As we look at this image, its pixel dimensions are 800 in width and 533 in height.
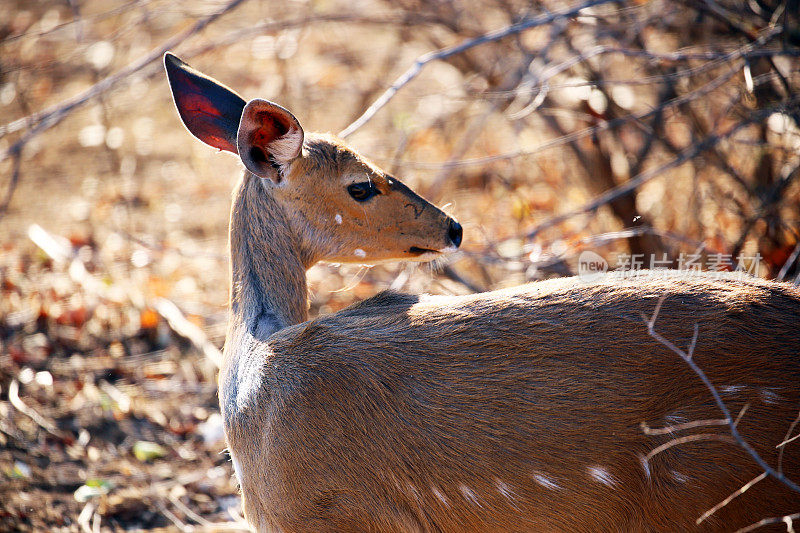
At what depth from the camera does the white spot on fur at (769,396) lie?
240 cm

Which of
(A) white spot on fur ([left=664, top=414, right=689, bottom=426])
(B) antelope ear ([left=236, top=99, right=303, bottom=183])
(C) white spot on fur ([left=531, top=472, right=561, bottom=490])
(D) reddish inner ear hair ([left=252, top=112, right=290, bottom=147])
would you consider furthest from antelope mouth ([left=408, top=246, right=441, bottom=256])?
(A) white spot on fur ([left=664, top=414, right=689, bottom=426])

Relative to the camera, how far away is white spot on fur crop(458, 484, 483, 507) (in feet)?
8.58

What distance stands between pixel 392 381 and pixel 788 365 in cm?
122

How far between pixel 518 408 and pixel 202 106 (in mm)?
1988

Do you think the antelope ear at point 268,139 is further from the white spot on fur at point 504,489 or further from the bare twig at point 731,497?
the bare twig at point 731,497

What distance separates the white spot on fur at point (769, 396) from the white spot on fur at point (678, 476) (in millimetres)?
324

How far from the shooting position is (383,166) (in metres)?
6.30

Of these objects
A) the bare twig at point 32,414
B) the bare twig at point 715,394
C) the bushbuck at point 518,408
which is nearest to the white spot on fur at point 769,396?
the bushbuck at point 518,408

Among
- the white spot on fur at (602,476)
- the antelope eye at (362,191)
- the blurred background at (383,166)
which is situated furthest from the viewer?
the blurred background at (383,166)

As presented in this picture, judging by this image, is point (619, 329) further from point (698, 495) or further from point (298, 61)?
point (298, 61)

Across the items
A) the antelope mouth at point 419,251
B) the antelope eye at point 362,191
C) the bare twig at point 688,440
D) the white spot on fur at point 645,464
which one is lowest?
the white spot on fur at point 645,464

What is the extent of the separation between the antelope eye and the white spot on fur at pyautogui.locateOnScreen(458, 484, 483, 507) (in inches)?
55.5

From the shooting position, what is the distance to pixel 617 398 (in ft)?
8.08

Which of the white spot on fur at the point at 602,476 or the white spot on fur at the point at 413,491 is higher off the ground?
the white spot on fur at the point at 602,476
